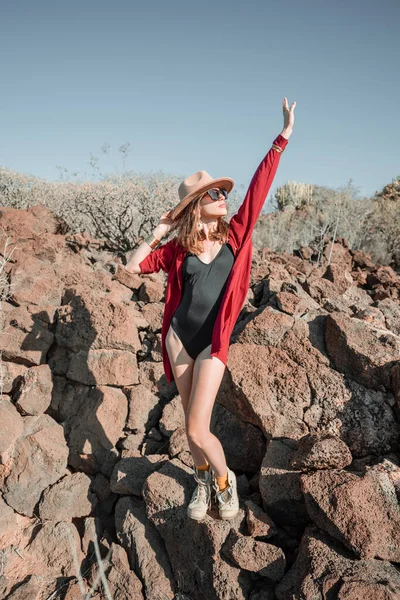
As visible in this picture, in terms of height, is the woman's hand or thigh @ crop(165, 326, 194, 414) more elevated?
the woman's hand

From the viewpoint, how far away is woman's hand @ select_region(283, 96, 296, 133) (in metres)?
2.61

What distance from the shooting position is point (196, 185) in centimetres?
278

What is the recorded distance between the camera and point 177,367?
2.74 metres

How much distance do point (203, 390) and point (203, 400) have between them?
0.06 m

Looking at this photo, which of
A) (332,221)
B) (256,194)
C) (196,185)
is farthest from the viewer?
(332,221)

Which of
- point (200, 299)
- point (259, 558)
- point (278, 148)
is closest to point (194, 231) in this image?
point (200, 299)

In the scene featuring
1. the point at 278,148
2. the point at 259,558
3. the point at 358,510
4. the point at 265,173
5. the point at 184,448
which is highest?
the point at 278,148

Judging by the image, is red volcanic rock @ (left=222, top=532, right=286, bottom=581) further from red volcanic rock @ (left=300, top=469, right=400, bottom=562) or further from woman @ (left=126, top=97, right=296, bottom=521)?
red volcanic rock @ (left=300, top=469, right=400, bottom=562)

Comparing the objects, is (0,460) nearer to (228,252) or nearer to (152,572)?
(152,572)

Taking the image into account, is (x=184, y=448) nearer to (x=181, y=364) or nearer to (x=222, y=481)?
(x=222, y=481)

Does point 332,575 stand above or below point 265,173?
below

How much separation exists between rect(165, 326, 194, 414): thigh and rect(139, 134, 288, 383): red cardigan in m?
0.14

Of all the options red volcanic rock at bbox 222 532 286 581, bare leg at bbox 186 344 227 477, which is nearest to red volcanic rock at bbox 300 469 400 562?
red volcanic rock at bbox 222 532 286 581

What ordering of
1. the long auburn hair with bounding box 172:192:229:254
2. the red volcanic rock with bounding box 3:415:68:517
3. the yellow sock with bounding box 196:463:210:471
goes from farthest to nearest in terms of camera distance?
the red volcanic rock with bounding box 3:415:68:517 < the yellow sock with bounding box 196:463:210:471 < the long auburn hair with bounding box 172:192:229:254
